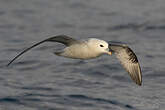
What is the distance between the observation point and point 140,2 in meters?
18.7

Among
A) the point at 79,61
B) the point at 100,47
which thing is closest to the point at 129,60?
the point at 100,47

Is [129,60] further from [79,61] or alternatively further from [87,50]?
[79,61]

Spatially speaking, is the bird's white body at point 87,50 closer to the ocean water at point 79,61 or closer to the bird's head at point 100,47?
the bird's head at point 100,47

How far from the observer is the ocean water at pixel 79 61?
10445 mm

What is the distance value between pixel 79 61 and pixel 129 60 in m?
2.87

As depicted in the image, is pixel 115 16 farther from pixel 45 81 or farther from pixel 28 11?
pixel 45 81

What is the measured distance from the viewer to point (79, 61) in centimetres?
1358

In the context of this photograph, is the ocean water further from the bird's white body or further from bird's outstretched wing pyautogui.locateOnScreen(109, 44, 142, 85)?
the bird's white body

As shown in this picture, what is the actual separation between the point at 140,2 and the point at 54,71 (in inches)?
283

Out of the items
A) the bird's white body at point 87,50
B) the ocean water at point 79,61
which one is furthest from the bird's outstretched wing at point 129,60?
the bird's white body at point 87,50

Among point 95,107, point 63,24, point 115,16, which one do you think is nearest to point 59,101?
point 95,107

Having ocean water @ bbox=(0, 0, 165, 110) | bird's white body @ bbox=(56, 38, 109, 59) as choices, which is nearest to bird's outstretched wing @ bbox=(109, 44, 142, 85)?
ocean water @ bbox=(0, 0, 165, 110)

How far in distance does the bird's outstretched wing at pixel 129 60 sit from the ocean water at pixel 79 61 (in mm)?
410

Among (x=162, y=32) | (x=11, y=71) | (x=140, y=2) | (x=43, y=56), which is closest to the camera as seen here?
(x=11, y=71)
